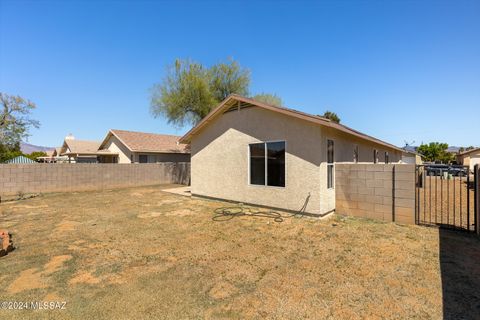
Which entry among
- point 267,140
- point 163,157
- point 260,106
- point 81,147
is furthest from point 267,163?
point 81,147

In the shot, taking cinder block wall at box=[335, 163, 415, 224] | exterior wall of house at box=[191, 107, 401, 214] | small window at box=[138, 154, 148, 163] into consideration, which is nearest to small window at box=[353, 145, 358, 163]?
exterior wall of house at box=[191, 107, 401, 214]

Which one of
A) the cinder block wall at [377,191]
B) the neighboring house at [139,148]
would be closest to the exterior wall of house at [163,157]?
the neighboring house at [139,148]

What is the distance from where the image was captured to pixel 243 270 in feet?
13.1

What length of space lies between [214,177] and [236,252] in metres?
6.00

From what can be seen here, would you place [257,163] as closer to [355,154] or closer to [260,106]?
[260,106]

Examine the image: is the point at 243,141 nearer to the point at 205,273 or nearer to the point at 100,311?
the point at 205,273

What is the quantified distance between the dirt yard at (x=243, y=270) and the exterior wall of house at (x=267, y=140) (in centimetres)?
105

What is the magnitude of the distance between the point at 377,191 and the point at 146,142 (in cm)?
2107

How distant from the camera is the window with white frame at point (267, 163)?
8.05 meters

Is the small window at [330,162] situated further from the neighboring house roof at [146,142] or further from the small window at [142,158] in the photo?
the small window at [142,158]

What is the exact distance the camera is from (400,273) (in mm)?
3807

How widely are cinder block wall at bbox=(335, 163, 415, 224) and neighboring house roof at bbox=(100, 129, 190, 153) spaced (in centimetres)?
1811

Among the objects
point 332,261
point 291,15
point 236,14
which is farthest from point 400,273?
point 236,14

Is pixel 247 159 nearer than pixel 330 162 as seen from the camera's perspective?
No
